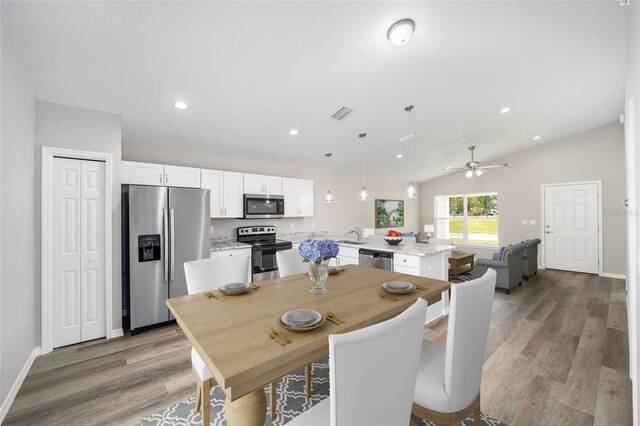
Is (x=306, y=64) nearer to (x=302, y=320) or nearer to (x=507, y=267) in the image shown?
(x=302, y=320)

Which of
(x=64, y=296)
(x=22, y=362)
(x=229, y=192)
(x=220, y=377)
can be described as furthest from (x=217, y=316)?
(x=229, y=192)

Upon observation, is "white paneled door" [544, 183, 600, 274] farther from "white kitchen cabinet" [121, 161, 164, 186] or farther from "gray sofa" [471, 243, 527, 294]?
"white kitchen cabinet" [121, 161, 164, 186]

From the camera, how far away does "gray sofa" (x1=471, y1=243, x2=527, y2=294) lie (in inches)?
172

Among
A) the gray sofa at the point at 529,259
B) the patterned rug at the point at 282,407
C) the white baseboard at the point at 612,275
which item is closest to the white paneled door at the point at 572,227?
the white baseboard at the point at 612,275

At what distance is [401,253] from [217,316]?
2.56 meters

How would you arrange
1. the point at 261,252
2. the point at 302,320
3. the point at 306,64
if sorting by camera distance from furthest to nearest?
the point at 261,252, the point at 306,64, the point at 302,320

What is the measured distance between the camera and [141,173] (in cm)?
346

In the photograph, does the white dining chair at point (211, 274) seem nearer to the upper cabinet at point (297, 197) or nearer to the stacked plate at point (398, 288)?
the stacked plate at point (398, 288)

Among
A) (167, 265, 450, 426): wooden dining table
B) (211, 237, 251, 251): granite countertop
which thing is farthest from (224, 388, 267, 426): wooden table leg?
(211, 237, 251, 251): granite countertop

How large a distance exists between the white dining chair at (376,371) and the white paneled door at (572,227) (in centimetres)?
741

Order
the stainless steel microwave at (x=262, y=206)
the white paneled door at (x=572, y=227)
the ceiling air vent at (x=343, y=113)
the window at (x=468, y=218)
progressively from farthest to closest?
the window at (x=468, y=218), the white paneled door at (x=572, y=227), the stainless steel microwave at (x=262, y=206), the ceiling air vent at (x=343, y=113)

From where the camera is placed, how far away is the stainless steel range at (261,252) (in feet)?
13.5

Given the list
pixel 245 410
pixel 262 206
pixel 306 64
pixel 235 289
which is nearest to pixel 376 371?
pixel 245 410

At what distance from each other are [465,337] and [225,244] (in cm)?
371
